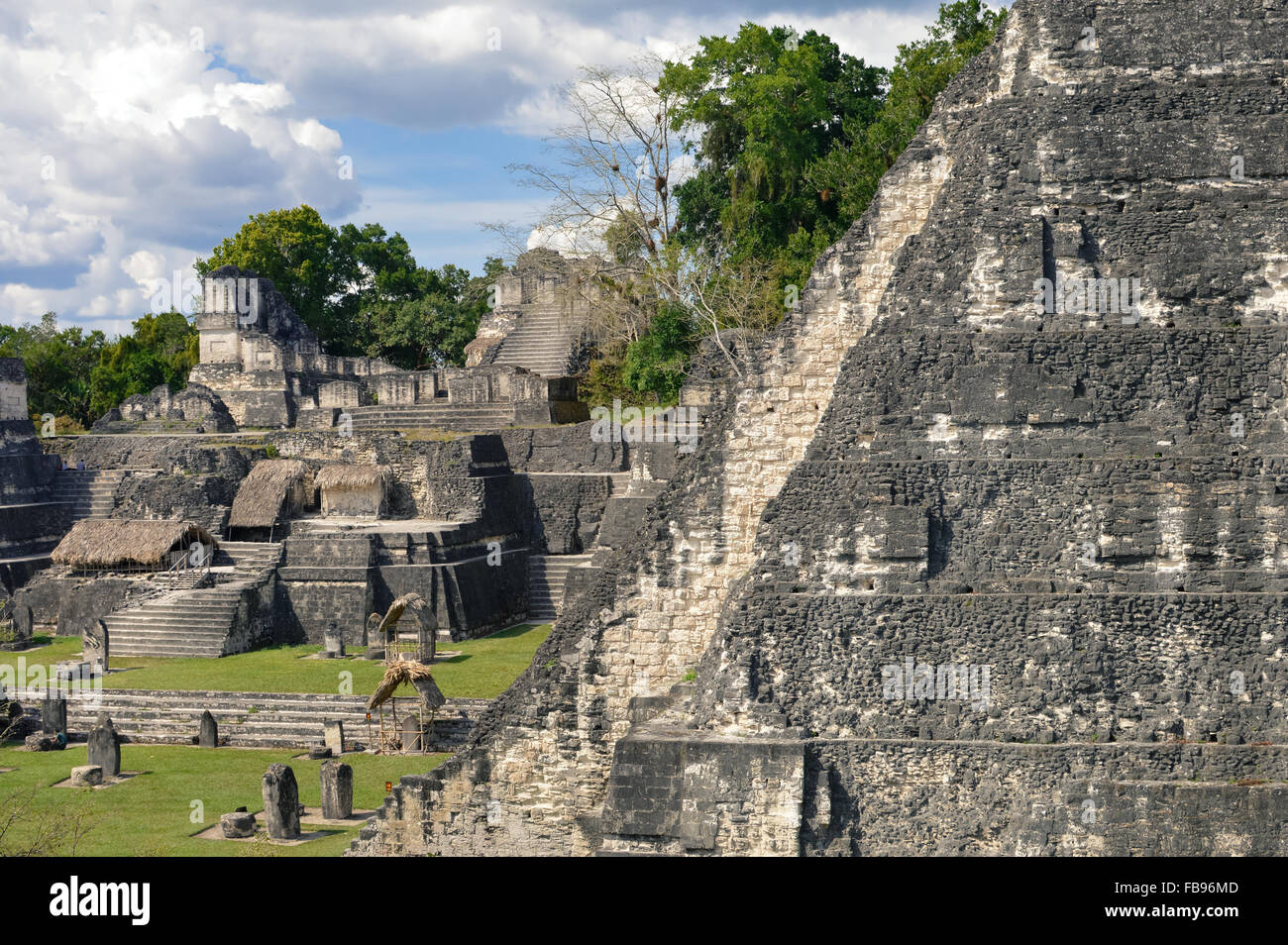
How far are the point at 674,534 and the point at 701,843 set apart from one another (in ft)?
12.9

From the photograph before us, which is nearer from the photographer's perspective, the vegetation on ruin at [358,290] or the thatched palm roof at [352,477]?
the thatched palm roof at [352,477]

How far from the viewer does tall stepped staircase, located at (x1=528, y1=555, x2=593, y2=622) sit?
116ft

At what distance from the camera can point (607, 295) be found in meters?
39.9

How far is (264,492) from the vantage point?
1462 inches

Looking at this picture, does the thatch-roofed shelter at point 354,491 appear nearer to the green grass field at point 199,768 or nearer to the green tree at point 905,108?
the green grass field at point 199,768

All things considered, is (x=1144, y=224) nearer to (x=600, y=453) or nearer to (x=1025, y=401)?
(x=1025, y=401)

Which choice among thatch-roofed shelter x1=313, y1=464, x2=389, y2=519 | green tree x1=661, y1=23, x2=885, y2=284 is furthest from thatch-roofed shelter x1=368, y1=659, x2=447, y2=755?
green tree x1=661, y1=23, x2=885, y2=284

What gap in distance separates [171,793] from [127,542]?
15727 millimetres

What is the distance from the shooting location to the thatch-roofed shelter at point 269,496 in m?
36.5

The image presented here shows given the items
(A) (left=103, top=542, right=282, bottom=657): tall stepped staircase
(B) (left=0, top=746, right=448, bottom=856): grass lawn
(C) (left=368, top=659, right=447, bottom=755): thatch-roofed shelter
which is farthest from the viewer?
(A) (left=103, top=542, right=282, bottom=657): tall stepped staircase

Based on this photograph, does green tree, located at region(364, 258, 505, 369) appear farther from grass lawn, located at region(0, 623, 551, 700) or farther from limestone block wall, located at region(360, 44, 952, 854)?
limestone block wall, located at region(360, 44, 952, 854)

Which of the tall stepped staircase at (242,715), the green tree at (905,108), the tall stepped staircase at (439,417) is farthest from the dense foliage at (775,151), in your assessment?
the tall stepped staircase at (242,715)

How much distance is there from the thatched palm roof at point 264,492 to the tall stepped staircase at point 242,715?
10763 mm

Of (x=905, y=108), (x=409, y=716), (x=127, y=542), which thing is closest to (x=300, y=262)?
(x=127, y=542)
